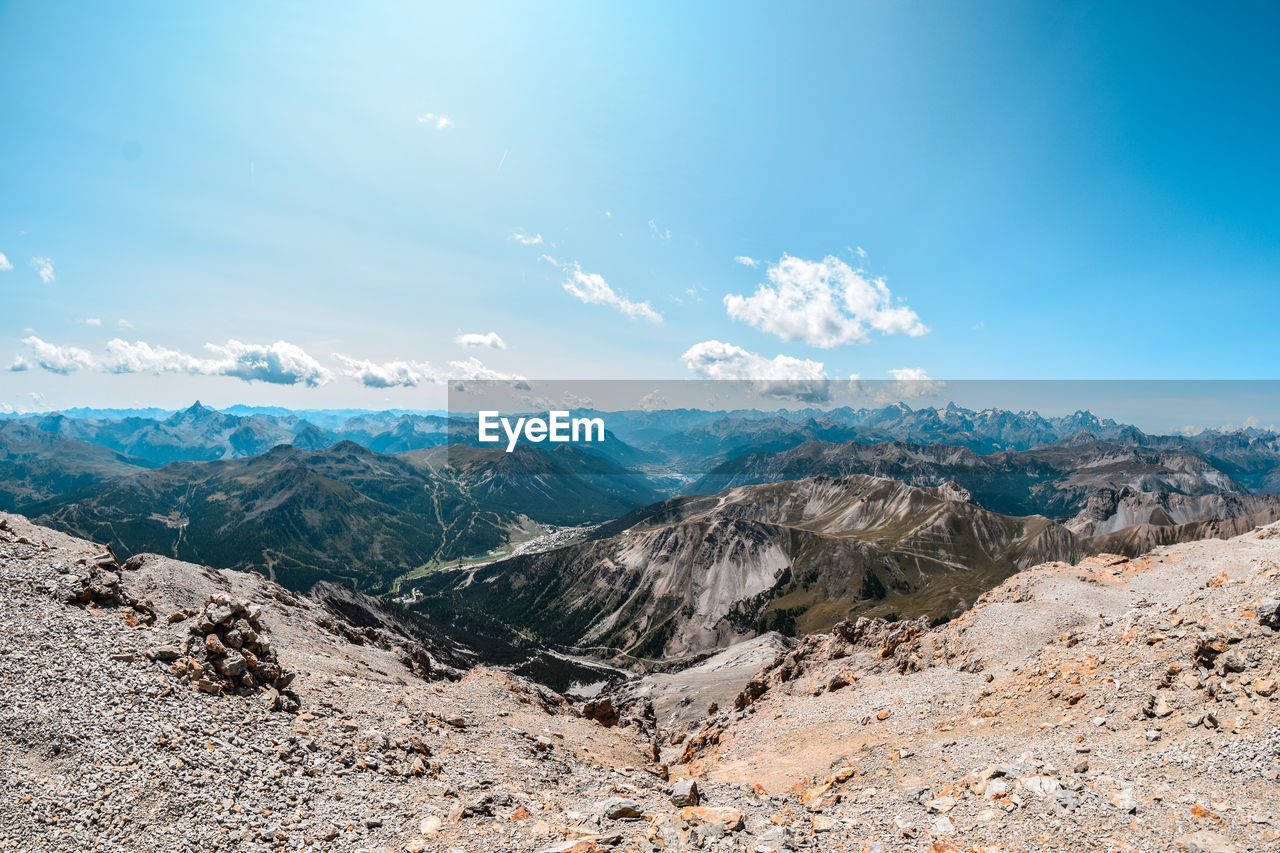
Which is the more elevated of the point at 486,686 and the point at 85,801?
the point at 85,801

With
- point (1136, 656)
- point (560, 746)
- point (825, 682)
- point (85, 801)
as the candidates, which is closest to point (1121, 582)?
point (825, 682)

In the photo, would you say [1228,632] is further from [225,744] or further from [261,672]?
[261,672]

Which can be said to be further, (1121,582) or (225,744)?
(1121,582)

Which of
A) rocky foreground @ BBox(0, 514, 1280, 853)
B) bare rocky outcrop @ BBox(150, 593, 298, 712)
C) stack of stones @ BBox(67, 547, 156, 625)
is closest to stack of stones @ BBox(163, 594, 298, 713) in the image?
bare rocky outcrop @ BBox(150, 593, 298, 712)

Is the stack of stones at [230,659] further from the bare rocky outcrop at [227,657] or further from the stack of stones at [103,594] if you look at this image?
the stack of stones at [103,594]

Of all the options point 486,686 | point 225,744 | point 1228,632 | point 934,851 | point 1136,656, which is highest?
point 1228,632

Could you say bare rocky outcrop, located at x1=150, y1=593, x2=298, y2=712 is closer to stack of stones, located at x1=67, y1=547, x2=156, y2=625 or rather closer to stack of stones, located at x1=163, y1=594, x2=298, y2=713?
stack of stones, located at x1=163, y1=594, x2=298, y2=713

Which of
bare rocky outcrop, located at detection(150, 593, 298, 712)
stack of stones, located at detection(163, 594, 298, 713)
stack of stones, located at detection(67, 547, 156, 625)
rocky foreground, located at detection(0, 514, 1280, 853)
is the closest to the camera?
rocky foreground, located at detection(0, 514, 1280, 853)
